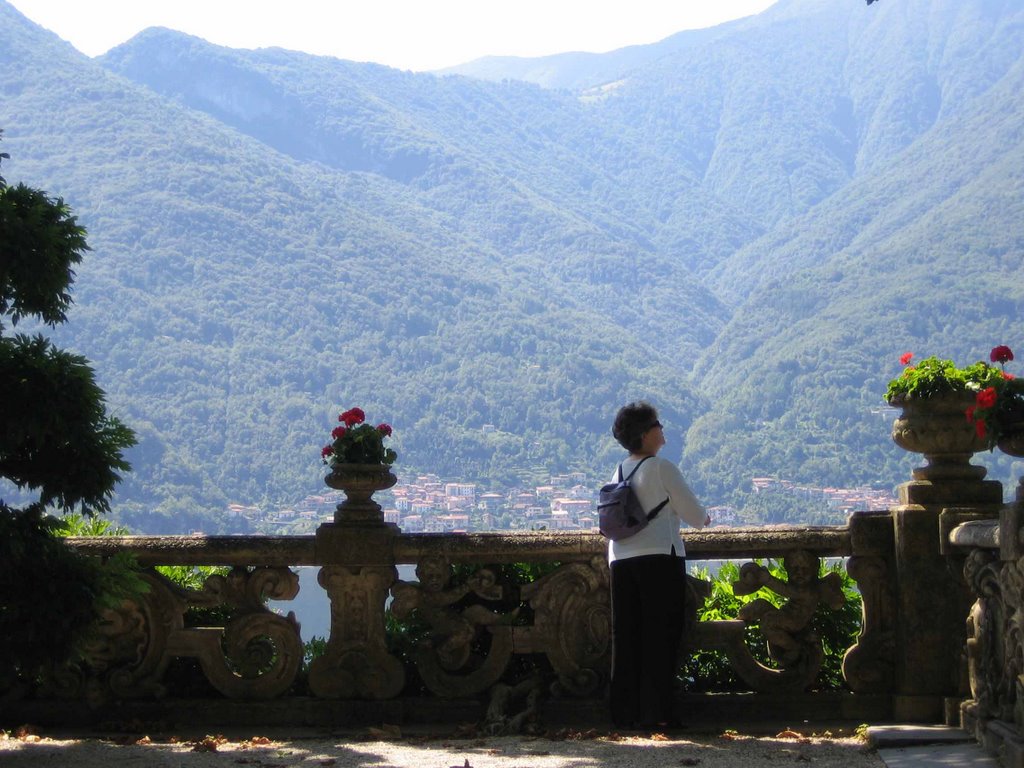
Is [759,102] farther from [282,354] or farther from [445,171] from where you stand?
[282,354]

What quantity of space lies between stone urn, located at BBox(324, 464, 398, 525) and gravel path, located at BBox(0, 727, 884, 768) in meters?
1.15

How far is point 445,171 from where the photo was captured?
170625 millimetres

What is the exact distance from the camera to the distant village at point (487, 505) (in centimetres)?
7494

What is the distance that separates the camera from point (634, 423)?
7.03 metres

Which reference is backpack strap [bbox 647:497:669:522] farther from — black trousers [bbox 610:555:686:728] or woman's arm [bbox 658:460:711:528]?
black trousers [bbox 610:555:686:728]

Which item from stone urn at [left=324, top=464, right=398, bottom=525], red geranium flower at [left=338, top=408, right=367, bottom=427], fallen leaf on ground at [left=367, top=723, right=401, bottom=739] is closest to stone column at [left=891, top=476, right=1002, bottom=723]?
fallen leaf on ground at [left=367, top=723, right=401, bottom=739]

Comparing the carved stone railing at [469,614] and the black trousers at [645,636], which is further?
the carved stone railing at [469,614]

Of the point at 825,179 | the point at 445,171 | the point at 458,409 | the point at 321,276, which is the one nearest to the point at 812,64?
the point at 825,179

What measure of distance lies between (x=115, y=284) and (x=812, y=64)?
4482 inches

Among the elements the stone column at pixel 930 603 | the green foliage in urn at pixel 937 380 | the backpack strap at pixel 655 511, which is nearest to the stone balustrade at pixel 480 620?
the stone column at pixel 930 603

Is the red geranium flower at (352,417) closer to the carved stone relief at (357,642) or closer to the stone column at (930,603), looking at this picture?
the carved stone relief at (357,642)

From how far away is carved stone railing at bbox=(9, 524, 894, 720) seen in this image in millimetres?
7469

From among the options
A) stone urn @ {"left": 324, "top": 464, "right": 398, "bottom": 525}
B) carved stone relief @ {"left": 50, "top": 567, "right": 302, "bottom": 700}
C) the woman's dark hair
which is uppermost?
the woman's dark hair

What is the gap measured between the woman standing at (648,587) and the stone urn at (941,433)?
1215mm
